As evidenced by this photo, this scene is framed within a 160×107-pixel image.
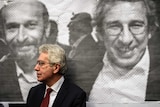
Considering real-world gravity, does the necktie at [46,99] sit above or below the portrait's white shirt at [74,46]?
below

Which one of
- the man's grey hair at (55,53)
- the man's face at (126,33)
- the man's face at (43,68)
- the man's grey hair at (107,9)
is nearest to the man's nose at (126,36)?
the man's face at (126,33)

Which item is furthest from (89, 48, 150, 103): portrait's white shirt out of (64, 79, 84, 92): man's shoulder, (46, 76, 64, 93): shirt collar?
(46, 76, 64, 93): shirt collar

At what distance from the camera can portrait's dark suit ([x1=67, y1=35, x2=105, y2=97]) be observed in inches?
77.5

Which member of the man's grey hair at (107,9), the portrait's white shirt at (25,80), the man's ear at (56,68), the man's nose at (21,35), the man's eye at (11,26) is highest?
the man's grey hair at (107,9)

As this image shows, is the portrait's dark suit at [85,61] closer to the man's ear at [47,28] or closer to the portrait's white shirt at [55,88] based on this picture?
the portrait's white shirt at [55,88]

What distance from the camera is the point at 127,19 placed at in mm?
1933

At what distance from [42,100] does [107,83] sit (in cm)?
45

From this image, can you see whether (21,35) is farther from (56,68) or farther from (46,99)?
(46,99)

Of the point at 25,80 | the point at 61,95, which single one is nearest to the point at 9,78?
the point at 25,80

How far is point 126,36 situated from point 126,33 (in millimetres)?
20

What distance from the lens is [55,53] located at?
74.2 inches

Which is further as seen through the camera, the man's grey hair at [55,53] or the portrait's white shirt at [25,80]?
the portrait's white shirt at [25,80]

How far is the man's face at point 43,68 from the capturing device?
1.89m

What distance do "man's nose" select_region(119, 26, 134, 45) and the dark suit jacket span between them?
0.43 meters
